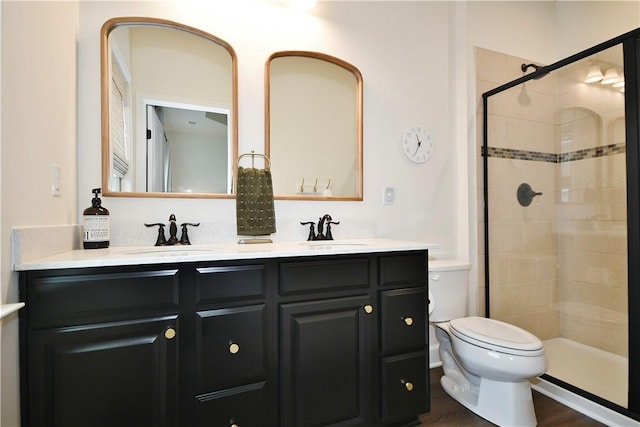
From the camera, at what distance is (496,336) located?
1557 mm

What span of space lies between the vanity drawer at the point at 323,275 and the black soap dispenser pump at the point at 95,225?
807 mm

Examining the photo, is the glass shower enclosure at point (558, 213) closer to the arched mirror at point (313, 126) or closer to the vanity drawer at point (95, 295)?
the arched mirror at point (313, 126)

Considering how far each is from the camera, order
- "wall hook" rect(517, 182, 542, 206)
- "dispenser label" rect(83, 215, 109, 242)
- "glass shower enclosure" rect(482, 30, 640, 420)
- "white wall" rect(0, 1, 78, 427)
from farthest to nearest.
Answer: "wall hook" rect(517, 182, 542, 206) < "glass shower enclosure" rect(482, 30, 640, 420) < "dispenser label" rect(83, 215, 109, 242) < "white wall" rect(0, 1, 78, 427)

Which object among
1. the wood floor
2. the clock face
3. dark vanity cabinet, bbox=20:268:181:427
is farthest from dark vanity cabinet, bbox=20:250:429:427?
the clock face

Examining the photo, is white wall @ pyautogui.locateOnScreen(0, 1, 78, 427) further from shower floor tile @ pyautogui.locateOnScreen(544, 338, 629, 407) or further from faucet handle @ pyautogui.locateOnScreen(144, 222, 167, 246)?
shower floor tile @ pyautogui.locateOnScreen(544, 338, 629, 407)

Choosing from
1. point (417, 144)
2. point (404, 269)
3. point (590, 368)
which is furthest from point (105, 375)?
point (590, 368)

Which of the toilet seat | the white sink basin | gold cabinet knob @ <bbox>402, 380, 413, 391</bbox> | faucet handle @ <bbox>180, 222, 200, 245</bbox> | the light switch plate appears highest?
the light switch plate

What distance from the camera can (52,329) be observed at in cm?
95

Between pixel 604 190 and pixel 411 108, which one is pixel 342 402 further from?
pixel 604 190

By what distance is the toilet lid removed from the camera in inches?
57.1

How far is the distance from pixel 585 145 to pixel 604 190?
1.12 feet

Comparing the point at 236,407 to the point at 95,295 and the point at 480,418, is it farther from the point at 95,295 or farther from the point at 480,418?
the point at 480,418

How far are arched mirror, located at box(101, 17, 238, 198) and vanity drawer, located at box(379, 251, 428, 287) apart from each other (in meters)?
0.90

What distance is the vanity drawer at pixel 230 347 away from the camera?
1.11 m
